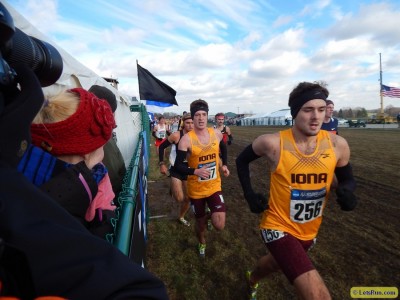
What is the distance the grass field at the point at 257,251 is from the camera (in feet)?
10.9

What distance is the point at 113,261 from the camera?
707mm

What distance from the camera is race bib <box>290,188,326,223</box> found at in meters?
2.74

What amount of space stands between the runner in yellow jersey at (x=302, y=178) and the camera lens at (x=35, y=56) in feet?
7.46

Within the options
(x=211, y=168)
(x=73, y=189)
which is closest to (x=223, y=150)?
(x=211, y=168)

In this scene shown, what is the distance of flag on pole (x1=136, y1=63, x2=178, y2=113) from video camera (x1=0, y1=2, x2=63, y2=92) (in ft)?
25.5

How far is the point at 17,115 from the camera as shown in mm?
690

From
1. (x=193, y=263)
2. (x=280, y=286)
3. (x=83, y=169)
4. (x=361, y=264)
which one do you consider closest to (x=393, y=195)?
(x=361, y=264)

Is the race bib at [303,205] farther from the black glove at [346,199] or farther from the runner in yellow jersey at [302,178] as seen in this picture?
the black glove at [346,199]

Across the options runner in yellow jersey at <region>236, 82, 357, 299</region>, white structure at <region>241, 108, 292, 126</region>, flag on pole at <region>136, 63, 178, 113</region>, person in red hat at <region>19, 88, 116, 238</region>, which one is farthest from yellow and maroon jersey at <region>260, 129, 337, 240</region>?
white structure at <region>241, 108, 292, 126</region>

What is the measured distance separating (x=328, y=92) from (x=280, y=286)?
2343mm

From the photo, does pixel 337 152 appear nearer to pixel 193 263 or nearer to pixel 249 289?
pixel 249 289

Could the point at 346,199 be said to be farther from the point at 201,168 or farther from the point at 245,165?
the point at 201,168

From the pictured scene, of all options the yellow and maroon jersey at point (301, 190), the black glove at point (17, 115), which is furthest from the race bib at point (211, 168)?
the black glove at point (17, 115)

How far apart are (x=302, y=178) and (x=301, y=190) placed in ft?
0.39
